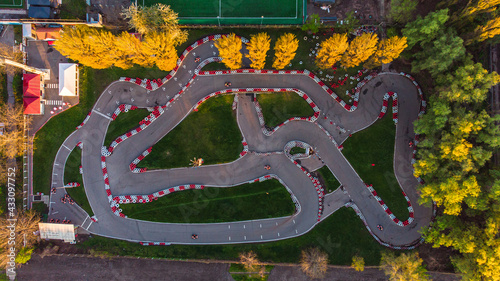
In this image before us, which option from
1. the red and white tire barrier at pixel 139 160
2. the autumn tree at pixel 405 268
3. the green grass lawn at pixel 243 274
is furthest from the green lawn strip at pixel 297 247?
the red and white tire barrier at pixel 139 160

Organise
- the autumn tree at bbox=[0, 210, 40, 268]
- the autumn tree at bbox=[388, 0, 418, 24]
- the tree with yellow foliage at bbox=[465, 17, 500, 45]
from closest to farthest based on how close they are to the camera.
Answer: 1. the tree with yellow foliage at bbox=[465, 17, 500, 45]
2. the autumn tree at bbox=[388, 0, 418, 24]
3. the autumn tree at bbox=[0, 210, 40, 268]

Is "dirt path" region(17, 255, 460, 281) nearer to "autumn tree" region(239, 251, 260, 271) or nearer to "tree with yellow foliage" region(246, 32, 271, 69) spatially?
"autumn tree" region(239, 251, 260, 271)

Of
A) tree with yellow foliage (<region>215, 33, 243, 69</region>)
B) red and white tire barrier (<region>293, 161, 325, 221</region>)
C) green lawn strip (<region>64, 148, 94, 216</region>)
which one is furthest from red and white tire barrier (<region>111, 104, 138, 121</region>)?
red and white tire barrier (<region>293, 161, 325, 221</region>)

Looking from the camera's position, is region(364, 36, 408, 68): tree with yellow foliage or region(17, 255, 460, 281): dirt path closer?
region(364, 36, 408, 68): tree with yellow foliage

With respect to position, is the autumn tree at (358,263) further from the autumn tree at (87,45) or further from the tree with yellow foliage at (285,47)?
the autumn tree at (87,45)

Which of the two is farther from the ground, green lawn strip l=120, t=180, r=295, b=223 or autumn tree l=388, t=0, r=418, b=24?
autumn tree l=388, t=0, r=418, b=24

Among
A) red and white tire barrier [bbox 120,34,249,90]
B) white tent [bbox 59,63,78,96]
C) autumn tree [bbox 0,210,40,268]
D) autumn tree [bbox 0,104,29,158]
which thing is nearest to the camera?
autumn tree [bbox 0,210,40,268]

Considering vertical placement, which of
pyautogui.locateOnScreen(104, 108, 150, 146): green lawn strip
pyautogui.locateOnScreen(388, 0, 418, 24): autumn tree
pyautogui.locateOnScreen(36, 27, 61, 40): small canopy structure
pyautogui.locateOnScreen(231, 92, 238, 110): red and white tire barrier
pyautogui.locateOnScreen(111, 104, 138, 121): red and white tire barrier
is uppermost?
pyautogui.locateOnScreen(388, 0, 418, 24): autumn tree

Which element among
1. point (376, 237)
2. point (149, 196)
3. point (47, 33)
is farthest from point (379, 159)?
point (47, 33)
